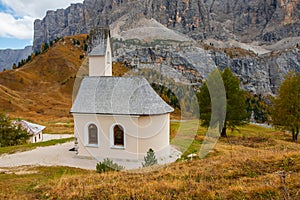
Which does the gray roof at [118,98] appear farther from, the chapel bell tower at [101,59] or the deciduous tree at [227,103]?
the deciduous tree at [227,103]

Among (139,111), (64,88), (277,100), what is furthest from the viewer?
(64,88)

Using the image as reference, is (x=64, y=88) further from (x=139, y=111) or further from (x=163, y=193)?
(x=163, y=193)

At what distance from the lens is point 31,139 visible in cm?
3325

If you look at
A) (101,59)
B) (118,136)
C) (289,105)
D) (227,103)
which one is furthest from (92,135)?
(289,105)

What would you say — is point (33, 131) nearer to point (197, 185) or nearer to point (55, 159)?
point (55, 159)

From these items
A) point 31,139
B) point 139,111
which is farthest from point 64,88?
point 139,111

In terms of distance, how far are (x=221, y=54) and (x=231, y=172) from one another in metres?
198

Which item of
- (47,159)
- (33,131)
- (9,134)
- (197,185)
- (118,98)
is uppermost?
(118,98)

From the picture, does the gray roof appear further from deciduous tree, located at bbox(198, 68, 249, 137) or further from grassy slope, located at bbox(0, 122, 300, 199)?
deciduous tree, located at bbox(198, 68, 249, 137)

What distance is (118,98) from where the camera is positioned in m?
18.0

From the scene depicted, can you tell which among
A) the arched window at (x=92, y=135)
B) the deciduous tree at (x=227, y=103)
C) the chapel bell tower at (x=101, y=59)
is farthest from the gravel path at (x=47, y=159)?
the deciduous tree at (x=227, y=103)

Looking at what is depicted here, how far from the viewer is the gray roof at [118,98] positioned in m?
17.5

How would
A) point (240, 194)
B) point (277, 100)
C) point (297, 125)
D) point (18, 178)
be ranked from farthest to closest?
point (277, 100) < point (297, 125) < point (18, 178) < point (240, 194)

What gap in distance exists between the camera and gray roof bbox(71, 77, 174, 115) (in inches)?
689
